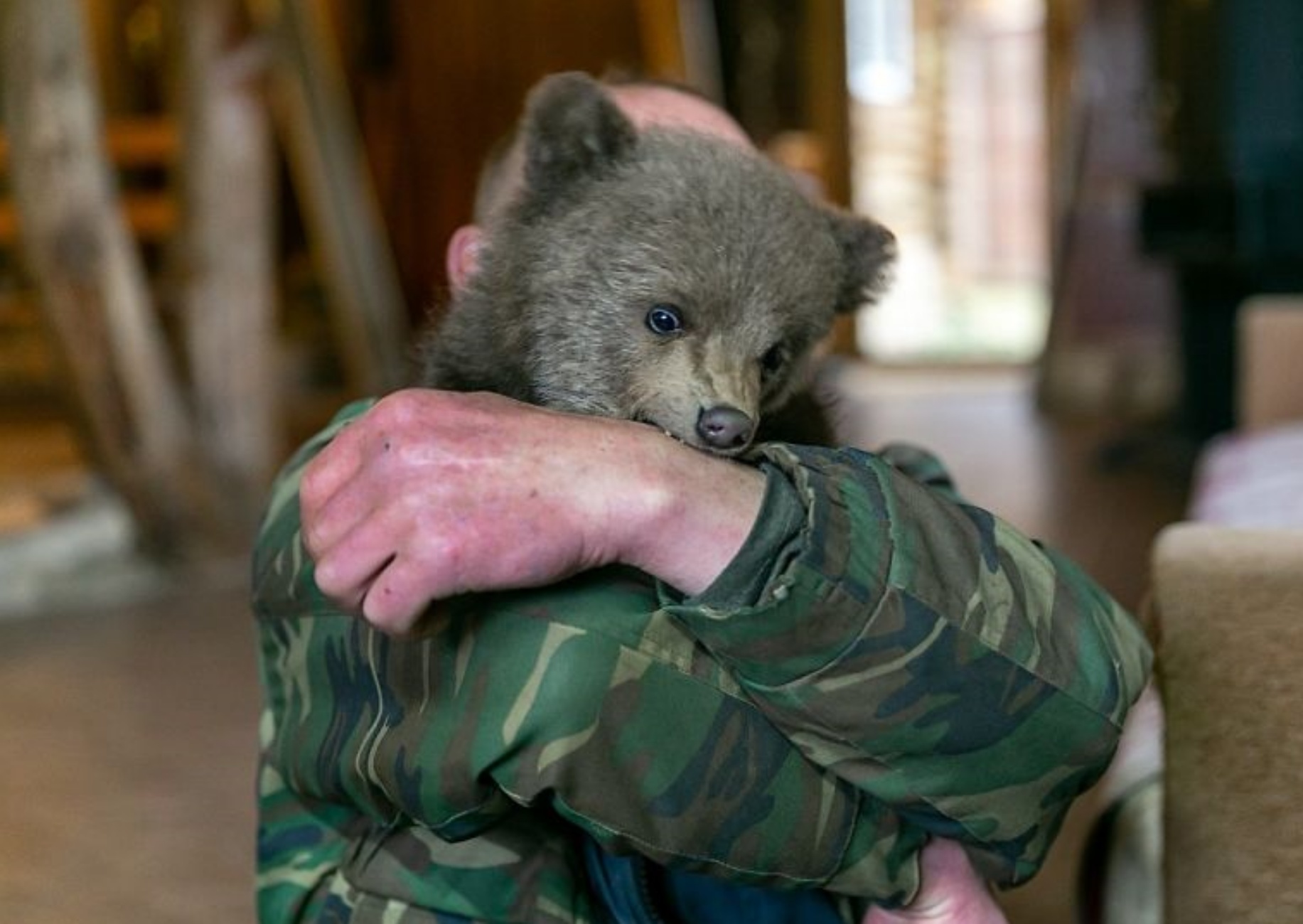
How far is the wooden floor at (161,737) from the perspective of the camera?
221 centimetres

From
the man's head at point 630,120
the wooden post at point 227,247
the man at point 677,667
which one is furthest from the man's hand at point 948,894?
the wooden post at point 227,247

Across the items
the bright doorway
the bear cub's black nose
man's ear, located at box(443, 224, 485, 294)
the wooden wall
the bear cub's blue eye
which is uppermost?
man's ear, located at box(443, 224, 485, 294)

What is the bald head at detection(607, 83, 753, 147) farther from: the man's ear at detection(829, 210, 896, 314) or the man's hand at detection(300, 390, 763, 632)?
the man's hand at detection(300, 390, 763, 632)

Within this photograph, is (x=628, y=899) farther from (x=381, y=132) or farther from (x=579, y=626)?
(x=381, y=132)

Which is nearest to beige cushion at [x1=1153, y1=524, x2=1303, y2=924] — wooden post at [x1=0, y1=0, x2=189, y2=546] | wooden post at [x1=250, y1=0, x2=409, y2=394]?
wooden post at [x1=0, y1=0, x2=189, y2=546]

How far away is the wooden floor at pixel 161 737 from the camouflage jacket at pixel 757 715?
1.46 feet

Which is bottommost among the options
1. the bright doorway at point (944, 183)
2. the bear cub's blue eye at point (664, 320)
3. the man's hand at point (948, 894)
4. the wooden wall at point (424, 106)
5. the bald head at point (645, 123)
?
the bright doorway at point (944, 183)

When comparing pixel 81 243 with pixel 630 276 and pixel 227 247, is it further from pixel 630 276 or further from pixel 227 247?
pixel 630 276

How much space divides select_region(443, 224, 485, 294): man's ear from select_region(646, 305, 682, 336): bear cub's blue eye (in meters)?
0.16

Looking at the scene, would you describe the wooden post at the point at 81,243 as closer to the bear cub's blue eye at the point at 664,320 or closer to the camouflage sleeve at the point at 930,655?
the bear cub's blue eye at the point at 664,320

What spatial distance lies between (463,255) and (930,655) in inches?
19.5

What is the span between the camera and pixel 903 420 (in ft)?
21.9

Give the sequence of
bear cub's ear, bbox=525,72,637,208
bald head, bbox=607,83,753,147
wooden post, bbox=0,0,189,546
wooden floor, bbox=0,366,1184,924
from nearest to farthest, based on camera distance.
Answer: bear cub's ear, bbox=525,72,637,208, bald head, bbox=607,83,753,147, wooden floor, bbox=0,366,1184,924, wooden post, bbox=0,0,189,546

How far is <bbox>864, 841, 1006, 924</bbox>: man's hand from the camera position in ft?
3.40
